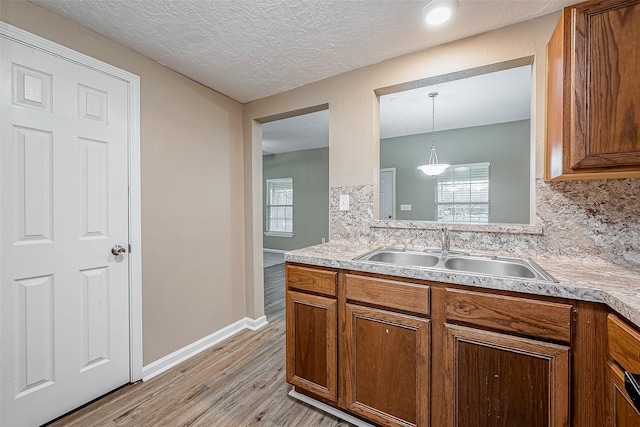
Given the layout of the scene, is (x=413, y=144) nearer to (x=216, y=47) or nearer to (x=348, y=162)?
(x=348, y=162)

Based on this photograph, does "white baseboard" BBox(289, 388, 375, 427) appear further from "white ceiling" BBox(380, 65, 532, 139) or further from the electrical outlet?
"white ceiling" BBox(380, 65, 532, 139)

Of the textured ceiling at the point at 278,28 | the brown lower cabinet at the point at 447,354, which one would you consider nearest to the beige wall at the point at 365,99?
the textured ceiling at the point at 278,28

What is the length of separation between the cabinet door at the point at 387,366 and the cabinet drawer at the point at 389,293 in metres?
0.05

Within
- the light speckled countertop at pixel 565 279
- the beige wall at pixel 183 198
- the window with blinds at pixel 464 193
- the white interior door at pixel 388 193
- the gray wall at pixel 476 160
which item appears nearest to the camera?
the light speckled countertop at pixel 565 279

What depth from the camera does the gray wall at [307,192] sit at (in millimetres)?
5809

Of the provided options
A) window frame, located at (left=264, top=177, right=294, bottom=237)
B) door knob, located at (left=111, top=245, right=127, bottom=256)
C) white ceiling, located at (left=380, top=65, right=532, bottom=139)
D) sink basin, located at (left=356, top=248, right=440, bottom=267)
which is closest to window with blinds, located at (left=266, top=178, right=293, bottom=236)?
window frame, located at (left=264, top=177, right=294, bottom=237)

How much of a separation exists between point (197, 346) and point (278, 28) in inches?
99.2

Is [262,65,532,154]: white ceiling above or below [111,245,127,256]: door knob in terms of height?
above

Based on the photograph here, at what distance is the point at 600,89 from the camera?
111 centimetres

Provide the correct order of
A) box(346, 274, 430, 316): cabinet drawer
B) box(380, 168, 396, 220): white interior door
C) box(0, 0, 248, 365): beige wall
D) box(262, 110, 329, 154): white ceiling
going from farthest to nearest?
box(380, 168, 396, 220): white interior door → box(262, 110, 329, 154): white ceiling → box(0, 0, 248, 365): beige wall → box(346, 274, 430, 316): cabinet drawer

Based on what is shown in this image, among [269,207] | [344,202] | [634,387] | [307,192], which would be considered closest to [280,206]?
[269,207]

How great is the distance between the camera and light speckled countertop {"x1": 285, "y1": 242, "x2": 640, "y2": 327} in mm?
900

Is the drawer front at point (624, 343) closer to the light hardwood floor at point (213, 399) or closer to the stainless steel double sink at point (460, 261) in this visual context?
the stainless steel double sink at point (460, 261)

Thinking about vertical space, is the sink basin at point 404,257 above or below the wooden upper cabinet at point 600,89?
below
